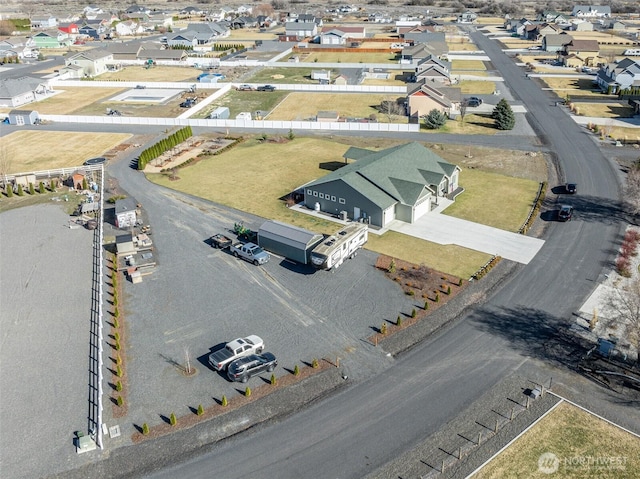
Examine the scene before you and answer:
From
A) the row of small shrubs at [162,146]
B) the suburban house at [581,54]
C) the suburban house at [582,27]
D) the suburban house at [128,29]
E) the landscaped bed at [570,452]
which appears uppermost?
the suburban house at [128,29]

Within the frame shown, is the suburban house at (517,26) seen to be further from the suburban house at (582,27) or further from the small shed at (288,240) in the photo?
the small shed at (288,240)

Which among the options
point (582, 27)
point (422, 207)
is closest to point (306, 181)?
point (422, 207)

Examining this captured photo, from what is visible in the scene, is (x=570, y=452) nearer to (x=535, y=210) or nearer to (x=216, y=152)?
(x=535, y=210)

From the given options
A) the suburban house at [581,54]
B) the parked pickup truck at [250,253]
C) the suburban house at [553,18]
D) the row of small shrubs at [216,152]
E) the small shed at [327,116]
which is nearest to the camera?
the parked pickup truck at [250,253]

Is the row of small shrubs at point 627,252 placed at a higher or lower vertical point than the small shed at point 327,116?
lower

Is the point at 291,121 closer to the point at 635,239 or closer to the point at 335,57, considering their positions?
the point at 635,239

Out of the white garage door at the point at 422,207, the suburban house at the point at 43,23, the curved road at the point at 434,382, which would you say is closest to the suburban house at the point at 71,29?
the suburban house at the point at 43,23

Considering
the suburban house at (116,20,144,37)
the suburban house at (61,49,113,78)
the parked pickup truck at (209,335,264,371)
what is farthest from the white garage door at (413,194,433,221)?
the suburban house at (116,20,144,37)
